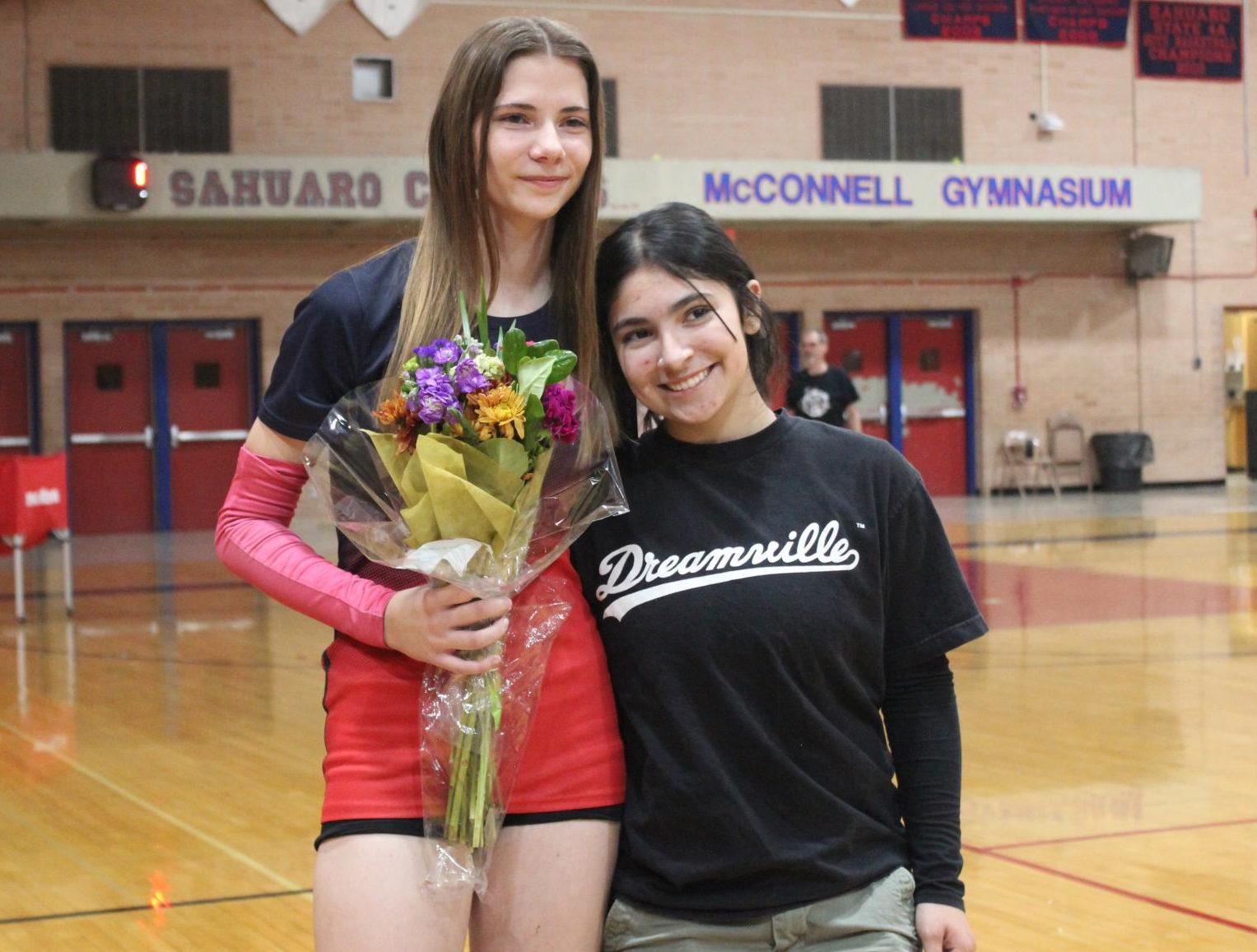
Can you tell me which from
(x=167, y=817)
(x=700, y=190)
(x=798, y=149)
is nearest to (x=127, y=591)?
(x=167, y=817)

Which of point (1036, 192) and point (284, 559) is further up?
point (1036, 192)

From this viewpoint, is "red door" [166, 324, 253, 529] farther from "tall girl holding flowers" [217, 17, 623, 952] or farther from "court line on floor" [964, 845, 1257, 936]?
"tall girl holding flowers" [217, 17, 623, 952]

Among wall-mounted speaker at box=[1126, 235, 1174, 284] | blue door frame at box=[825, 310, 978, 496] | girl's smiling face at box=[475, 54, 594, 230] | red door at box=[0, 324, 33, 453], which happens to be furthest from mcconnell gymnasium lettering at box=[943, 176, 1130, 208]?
girl's smiling face at box=[475, 54, 594, 230]

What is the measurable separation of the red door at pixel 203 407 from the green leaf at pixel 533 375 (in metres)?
15.7

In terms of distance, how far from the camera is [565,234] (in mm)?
2223

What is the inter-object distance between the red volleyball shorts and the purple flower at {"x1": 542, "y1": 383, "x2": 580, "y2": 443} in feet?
0.79

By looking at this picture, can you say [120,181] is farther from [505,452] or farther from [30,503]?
[505,452]

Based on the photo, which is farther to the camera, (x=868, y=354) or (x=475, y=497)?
(x=868, y=354)

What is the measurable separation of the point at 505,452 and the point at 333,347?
353 millimetres

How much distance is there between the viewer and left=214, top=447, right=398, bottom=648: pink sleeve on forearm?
203 centimetres

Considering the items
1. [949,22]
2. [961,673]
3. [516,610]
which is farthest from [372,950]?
[949,22]

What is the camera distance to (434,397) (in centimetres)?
186

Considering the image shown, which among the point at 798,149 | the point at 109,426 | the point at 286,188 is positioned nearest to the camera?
the point at 286,188

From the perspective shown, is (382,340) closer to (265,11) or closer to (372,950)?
(372,950)
